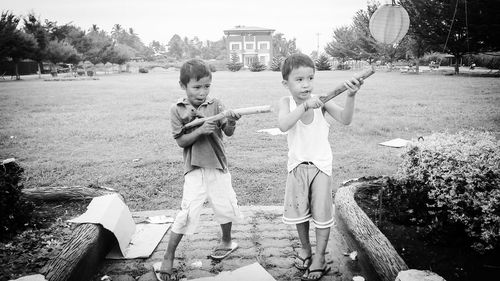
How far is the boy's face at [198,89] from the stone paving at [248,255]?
1389 mm

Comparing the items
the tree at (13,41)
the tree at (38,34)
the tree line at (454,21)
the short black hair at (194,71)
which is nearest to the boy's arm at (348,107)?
the tree line at (454,21)

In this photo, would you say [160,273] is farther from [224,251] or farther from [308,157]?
[308,157]

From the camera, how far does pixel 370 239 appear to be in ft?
8.38

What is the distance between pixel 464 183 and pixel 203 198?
2048 mm

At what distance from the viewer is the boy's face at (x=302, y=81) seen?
2504 mm

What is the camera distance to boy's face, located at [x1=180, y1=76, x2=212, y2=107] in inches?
105

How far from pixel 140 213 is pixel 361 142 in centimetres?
484

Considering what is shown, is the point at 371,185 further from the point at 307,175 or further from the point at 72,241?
the point at 72,241

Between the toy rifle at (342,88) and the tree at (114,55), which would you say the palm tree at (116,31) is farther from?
the toy rifle at (342,88)

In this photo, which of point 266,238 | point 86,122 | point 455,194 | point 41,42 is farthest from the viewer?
point 41,42

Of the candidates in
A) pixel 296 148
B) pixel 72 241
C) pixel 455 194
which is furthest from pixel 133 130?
pixel 455 194

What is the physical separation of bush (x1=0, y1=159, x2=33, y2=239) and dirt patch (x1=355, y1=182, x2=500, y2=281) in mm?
3229

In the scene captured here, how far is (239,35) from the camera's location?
232 ft

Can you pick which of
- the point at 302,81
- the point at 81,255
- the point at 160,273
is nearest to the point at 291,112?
the point at 302,81
